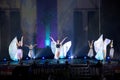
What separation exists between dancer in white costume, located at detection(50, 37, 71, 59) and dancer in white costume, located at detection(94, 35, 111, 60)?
1.74m

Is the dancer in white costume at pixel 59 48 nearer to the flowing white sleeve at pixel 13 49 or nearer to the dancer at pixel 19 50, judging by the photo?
the dancer at pixel 19 50

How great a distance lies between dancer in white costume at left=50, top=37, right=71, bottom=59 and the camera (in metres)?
19.9

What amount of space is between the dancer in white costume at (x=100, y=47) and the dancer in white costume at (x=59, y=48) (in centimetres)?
174

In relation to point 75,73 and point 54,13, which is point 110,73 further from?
point 54,13

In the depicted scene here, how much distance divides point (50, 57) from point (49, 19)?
7.77 ft

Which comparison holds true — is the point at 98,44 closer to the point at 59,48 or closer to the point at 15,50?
the point at 59,48

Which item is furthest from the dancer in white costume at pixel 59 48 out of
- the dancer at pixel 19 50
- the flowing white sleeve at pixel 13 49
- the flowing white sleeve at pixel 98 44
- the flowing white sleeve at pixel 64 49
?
the flowing white sleeve at pixel 13 49

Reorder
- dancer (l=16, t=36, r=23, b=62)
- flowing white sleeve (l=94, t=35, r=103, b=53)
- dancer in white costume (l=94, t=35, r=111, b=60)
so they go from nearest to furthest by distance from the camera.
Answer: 1. dancer (l=16, t=36, r=23, b=62)
2. dancer in white costume (l=94, t=35, r=111, b=60)
3. flowing white sleeve (l=94, t=35, r=103, b=53)

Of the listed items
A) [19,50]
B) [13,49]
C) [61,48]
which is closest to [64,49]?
[61,48]

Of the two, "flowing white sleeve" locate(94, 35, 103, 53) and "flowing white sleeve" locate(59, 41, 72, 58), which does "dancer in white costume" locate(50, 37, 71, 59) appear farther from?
"flowing white sleeve" locate(94, 35, 103, 53)

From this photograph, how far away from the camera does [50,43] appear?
2095cm

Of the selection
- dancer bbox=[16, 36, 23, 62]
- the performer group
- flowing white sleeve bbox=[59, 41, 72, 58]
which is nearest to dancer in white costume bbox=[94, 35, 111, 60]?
the performer group

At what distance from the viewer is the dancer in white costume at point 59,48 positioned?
19875mm

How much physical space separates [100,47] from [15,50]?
515 cm
